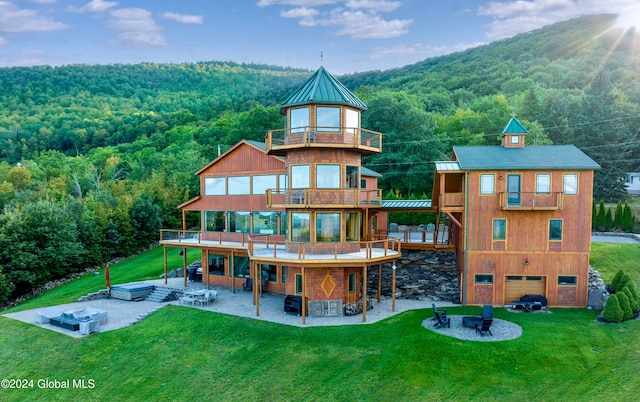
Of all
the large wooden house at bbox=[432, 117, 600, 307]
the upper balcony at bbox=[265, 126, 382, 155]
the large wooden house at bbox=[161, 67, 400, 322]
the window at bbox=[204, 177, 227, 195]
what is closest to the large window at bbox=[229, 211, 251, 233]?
the window at bbox=[204, 177, 227, 195]

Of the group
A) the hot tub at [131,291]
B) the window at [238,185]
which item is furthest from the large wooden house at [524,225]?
the hot tub at [131,291]

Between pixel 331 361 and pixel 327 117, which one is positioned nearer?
pixel 331 361

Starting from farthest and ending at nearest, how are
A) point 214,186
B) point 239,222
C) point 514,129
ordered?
point 214,186, point 239,222, point 514,129

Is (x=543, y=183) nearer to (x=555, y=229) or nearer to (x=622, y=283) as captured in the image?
(x=555, y=229)

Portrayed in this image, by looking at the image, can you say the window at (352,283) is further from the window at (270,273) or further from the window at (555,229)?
the window at (555,229)

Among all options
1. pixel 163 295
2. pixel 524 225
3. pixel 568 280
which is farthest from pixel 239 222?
pixel 568 280

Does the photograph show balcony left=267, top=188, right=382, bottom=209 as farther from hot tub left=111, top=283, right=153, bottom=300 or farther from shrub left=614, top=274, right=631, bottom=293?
shrub left=614, top=274, right=631, bottom=293

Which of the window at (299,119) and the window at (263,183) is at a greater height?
the window at (299,119)
